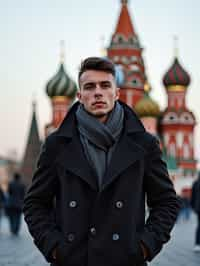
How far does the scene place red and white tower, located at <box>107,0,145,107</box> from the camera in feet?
176

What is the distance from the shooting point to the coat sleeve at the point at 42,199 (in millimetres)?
Result: 3643

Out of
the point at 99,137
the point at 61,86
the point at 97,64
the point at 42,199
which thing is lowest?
the point at 61,86

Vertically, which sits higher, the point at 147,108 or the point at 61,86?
the point at 61,86

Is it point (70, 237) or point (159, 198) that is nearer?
point (70, 237)

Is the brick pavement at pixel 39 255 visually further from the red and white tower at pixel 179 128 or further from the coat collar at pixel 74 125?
the red and white tower at pixel 179 128

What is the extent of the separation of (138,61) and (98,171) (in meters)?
51.5

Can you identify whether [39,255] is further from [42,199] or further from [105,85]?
[105,85]

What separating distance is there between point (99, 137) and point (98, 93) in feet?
0.77

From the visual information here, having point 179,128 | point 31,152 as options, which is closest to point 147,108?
point 179,128

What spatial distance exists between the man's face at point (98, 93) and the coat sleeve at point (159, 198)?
305 millimetres

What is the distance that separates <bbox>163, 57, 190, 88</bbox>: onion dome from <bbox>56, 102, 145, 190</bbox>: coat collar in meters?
51.0

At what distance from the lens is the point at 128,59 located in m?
54.1

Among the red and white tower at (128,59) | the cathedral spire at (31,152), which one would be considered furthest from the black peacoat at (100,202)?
the cathedral spire at (31,152)

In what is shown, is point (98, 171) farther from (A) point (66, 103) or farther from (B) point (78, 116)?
(A) point (66, 103)
